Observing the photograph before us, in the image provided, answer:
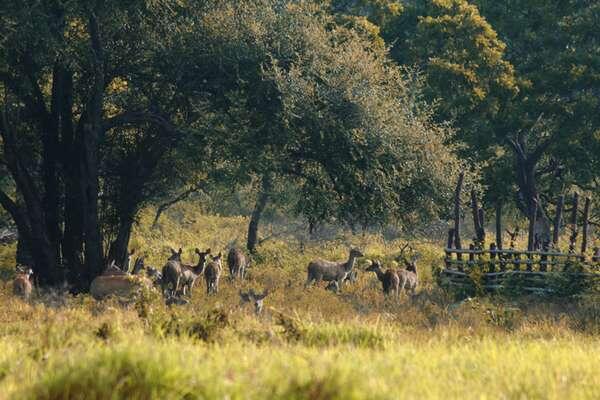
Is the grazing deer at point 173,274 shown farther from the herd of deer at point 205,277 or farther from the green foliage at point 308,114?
the green foliage at point 308,114

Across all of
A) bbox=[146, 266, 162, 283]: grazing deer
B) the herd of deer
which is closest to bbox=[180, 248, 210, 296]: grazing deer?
the herd of deer

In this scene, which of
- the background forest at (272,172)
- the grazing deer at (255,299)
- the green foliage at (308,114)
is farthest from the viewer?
the green foliage at (308,114)

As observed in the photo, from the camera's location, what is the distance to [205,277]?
23125 millimetres

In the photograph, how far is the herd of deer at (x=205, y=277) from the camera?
62.2 feet

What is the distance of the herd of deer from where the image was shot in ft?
62.2

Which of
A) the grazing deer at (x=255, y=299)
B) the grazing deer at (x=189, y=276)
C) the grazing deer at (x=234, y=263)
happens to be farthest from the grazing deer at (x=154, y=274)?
the grazing deer at (x=255, y=299)

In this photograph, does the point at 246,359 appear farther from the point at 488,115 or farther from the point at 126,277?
the point at 488,115

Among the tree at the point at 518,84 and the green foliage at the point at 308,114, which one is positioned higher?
the tree at the point at 518,84

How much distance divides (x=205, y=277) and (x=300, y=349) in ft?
39.5

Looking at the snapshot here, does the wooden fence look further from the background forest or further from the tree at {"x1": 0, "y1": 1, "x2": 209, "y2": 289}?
the tree at {"x1": 0, "y1": 1, "x2": 209, "y2": 289}

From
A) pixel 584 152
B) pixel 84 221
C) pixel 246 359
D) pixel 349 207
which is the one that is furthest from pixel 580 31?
pixel 246 359

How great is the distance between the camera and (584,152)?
34.8 meters

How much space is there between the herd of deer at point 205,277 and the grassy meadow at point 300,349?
0.33 metres

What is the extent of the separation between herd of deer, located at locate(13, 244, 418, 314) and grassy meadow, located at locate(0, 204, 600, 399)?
0.33m
